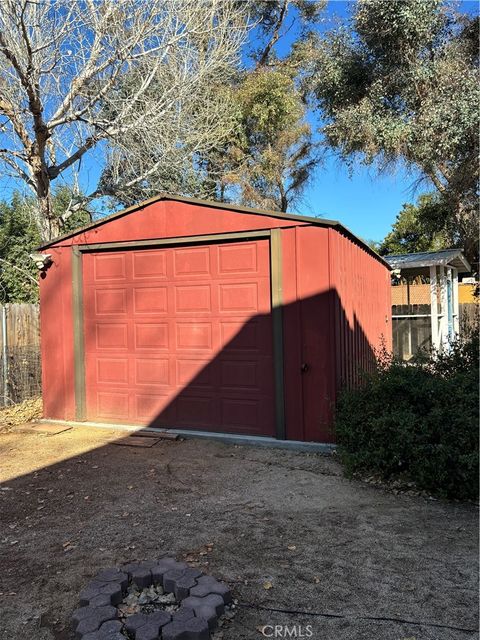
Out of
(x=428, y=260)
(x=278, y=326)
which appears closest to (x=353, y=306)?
(x=278, y=326)

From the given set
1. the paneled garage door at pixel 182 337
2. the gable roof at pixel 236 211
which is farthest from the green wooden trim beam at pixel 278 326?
the gable roof at pixel 236 211

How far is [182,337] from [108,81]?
239 inches

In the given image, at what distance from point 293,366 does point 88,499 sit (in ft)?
8.60

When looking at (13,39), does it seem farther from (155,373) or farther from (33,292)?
(33,292)

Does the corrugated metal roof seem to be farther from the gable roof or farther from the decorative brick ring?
the decorative brick ring

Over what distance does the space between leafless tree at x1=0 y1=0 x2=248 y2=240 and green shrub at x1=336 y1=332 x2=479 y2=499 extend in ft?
23.9

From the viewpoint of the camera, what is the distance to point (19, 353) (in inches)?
333

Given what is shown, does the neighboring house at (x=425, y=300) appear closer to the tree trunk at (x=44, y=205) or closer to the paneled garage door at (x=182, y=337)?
the paneled garage door at (x=182, y=337)

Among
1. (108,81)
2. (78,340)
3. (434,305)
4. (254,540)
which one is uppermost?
(108,81)

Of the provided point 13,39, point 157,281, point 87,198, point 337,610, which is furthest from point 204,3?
point 337,610

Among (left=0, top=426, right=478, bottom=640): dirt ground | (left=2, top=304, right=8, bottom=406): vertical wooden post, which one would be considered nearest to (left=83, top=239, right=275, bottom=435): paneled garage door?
(left=0, top=426, right=478, bottom=640): dirt ground

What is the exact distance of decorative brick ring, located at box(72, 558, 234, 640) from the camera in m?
2.25

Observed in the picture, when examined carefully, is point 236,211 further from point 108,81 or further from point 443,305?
point 443,305

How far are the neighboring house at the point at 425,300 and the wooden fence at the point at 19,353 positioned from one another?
306 inches
